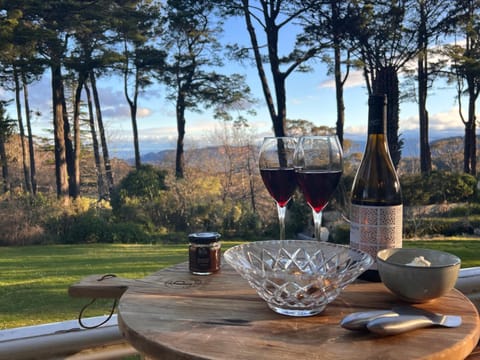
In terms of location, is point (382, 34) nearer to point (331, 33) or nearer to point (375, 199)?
point (331, 33)

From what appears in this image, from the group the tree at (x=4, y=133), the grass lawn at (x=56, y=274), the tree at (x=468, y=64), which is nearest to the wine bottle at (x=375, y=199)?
the grass lawn at (x=56, y=274)

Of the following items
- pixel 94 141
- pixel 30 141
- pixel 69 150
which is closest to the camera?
pixel 30 141

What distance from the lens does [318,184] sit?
77 cm

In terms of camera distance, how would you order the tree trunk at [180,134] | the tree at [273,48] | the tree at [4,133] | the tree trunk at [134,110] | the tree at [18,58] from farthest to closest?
1. the tree trunk at [134,110]
2. the tree trunk at [180,134]
3. the tree at [273,48]
4. the tree at [4,133]
5. the tree at [18,58]

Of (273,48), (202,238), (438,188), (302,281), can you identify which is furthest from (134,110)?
(302,281)

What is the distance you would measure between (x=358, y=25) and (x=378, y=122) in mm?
6091

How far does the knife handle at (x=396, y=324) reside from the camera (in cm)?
51

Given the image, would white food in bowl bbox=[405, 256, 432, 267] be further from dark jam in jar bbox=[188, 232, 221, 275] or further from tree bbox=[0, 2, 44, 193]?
tree bbox=[0, 2, 44, 193]

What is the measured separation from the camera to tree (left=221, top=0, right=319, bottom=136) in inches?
225

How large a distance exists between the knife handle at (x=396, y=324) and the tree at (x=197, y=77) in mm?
6632

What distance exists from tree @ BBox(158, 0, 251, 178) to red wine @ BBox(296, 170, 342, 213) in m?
6.37

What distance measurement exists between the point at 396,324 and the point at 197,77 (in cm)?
727

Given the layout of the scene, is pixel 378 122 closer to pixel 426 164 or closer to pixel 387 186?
pixel 387 186

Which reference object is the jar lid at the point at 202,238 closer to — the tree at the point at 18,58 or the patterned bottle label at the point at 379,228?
the patterned bottle label at the point at 379,228
